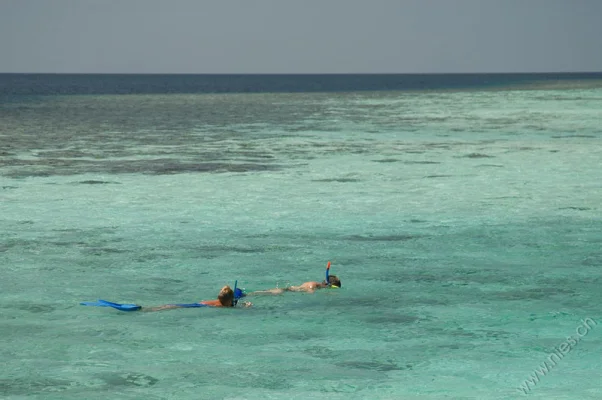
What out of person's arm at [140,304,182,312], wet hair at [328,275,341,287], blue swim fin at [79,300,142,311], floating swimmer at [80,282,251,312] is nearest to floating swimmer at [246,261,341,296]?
wet hair at [328,275,341,287]

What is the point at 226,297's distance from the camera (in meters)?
11.9

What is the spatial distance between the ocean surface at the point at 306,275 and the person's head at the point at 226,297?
0.11 metres

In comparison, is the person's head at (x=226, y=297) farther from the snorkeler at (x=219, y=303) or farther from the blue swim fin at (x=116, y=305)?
the blue swim fin at (x=116, y=305)

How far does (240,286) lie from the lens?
43.4 ft

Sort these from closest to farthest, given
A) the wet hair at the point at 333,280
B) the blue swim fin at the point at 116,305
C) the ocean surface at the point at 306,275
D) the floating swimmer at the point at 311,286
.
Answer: the ocean surface at the point at 306,275 < the blue swim fin at the point at 116,305 < the floating swimmer at the point at 311,286 < the wet hair at the point at 333,280

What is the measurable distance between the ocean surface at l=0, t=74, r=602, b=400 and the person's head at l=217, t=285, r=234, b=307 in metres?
0.11

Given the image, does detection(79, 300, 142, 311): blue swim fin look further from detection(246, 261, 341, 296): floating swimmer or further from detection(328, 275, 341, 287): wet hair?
detection(328, 275, 341, 287): wet hair

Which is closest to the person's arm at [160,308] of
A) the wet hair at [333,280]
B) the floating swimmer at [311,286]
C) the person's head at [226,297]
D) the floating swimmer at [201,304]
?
the floating swimmer at [201,304]

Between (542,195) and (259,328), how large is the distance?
36.2 feet

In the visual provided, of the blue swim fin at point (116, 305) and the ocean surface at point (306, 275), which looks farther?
the blue swim fin at point (116, 305)

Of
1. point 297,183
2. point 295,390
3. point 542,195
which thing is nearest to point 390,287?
point 295,390

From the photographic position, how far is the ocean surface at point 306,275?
9.67 meters

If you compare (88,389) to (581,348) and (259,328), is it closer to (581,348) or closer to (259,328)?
(259,328)

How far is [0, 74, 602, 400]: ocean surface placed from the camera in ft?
31.7
